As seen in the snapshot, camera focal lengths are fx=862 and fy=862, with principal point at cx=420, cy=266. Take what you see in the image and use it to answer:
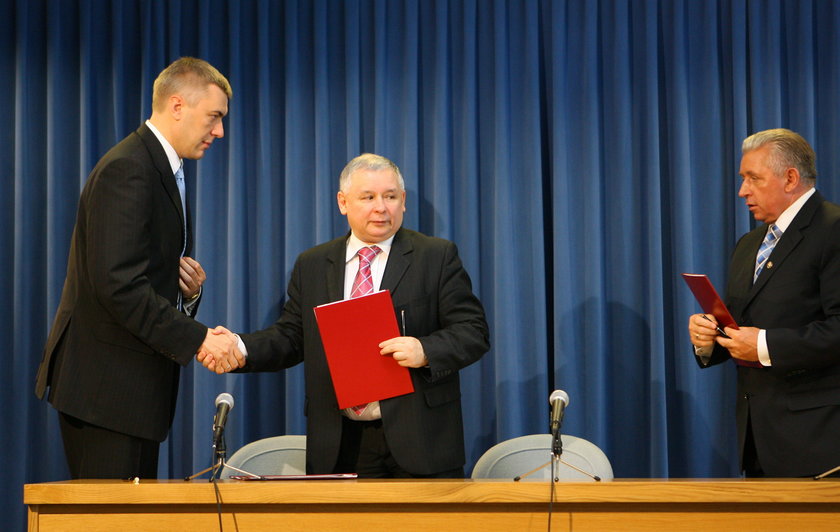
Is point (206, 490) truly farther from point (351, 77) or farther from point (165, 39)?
point (165, 39)

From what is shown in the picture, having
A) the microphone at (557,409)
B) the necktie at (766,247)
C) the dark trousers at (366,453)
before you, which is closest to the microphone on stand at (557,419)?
the microphone at (557,409)

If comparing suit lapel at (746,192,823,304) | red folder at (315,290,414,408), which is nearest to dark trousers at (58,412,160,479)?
red folder at (315,290,414,408)

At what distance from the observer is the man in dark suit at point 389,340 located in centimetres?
291

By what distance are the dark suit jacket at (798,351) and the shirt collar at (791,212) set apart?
1.1 inches

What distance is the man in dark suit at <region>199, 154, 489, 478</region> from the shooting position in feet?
9.54

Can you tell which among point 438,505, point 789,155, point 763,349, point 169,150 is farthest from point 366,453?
point 789,155

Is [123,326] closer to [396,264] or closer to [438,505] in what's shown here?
[396,264]

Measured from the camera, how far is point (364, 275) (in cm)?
315

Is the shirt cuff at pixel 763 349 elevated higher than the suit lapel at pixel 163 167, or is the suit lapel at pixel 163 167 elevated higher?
the suit lapel at pixel 163 167

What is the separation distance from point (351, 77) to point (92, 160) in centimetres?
130

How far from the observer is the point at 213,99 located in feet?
9.73

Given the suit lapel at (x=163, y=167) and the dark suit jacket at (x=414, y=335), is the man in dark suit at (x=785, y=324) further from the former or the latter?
the suit lapel at (x=163, y=167)

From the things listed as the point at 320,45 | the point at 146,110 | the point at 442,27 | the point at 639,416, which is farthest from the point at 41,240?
the point at 639,416

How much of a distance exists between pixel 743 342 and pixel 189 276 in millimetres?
1854
